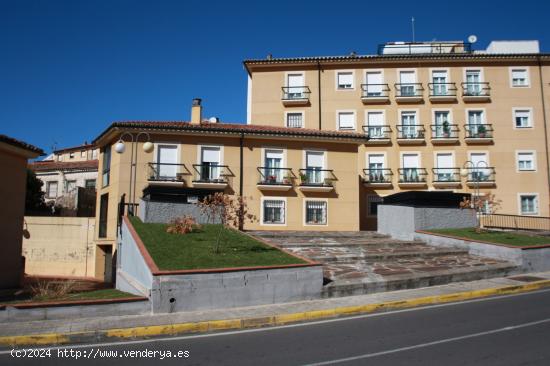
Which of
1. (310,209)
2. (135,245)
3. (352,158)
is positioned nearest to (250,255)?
(135,245)

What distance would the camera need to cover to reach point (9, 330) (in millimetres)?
8156

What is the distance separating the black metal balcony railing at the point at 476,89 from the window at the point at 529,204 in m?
7.69

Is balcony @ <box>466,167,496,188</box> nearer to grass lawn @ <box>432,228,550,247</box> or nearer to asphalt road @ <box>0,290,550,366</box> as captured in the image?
grass lawn @ <box>432,228,550,247</box>

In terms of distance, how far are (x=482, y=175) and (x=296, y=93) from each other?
1432 cm

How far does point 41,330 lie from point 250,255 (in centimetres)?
565

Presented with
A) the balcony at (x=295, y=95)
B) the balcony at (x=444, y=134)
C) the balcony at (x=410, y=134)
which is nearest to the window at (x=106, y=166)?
the balcony at (x=295, y=95)

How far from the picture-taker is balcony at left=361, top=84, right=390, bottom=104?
31.2 m

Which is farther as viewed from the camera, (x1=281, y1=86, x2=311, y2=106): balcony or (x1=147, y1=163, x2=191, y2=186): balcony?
(x1=281, y1=86, x2=311, y2=106): balcony

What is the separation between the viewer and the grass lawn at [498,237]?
1628cm

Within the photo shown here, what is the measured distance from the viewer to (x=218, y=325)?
8.76m

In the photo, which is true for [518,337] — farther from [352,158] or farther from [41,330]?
[352,158]

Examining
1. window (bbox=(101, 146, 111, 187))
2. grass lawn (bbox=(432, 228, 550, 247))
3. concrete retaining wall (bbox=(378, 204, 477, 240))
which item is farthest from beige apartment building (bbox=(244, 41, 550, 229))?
window (bbox=(101, 146, 111, 187))

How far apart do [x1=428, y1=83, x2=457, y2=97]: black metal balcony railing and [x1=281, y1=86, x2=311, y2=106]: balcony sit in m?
8.97

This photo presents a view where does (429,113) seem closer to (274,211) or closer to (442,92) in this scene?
(442,92)
